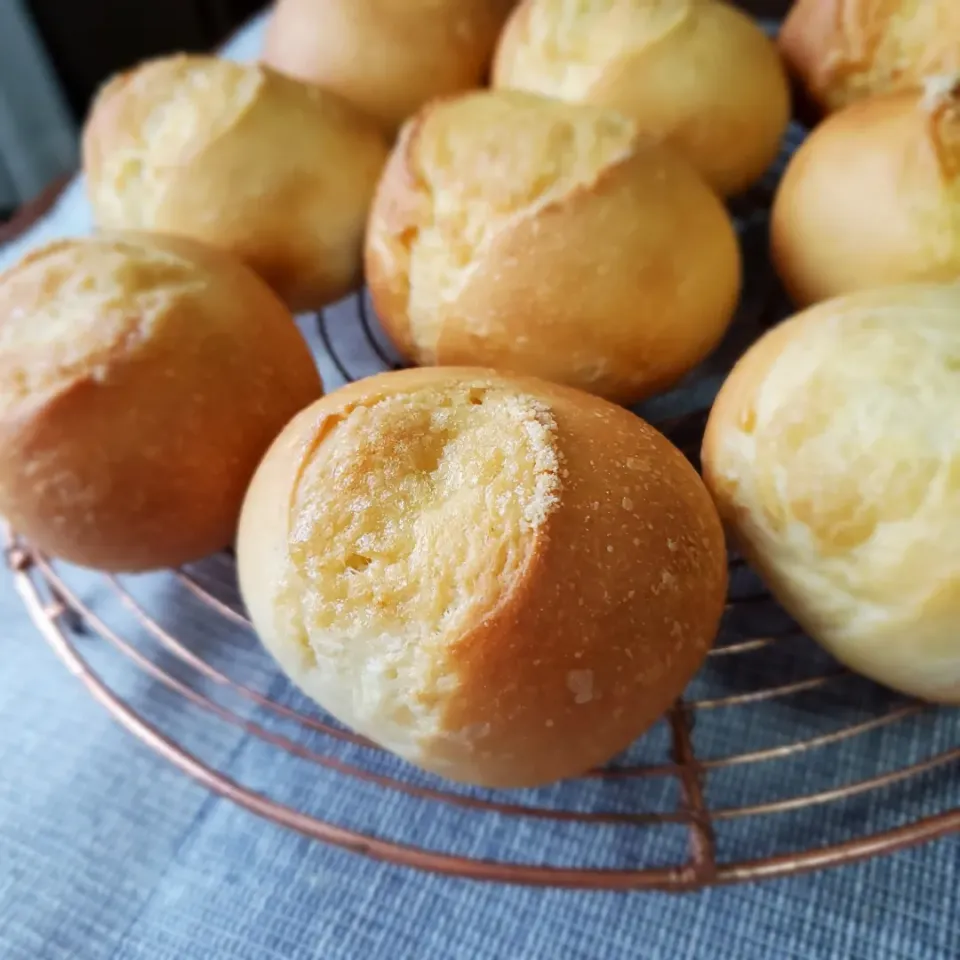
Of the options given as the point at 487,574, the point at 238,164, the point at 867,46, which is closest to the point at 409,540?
the point at 487,574

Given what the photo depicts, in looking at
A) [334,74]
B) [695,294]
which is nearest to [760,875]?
[695,294]

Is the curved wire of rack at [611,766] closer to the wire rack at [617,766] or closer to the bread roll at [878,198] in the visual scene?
the wire rack at [617,766]

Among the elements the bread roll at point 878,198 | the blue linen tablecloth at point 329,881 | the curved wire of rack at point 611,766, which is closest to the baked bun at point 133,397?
the curved wire of rack at point 611,766

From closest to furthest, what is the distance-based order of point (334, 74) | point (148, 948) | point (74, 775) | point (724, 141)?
point (148, 948), point (74, 775), point (724, 141), point (334, 74)

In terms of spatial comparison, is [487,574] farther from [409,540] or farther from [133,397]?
[133,397]

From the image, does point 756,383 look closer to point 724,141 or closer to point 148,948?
point 724,141

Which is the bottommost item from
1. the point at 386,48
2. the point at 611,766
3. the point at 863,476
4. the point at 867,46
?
the point at 611,766
